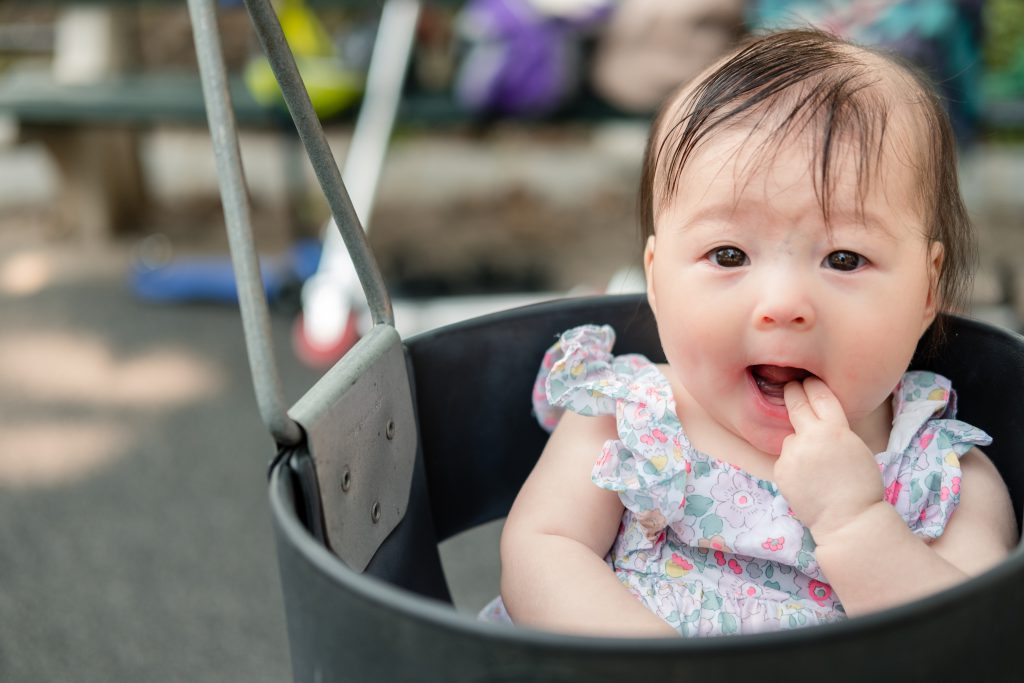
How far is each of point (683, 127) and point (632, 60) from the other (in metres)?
1.32

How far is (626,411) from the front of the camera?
73 centimetres

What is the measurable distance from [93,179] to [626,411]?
2.29 m

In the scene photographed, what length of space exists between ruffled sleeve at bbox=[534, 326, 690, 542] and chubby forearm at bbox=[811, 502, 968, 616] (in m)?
0.13

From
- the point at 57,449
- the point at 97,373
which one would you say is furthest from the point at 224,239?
the point at 57,449

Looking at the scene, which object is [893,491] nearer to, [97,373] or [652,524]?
[652,524]

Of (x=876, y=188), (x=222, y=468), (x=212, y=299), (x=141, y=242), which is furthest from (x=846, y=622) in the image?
(x=141, y=242)

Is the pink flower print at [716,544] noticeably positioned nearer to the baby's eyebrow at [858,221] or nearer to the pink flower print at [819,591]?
the pink flower print at [819,591]

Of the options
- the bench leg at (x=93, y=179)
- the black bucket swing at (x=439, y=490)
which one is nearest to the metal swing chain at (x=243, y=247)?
the black bucket swing at (x=439, y=490)

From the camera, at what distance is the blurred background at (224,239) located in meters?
1.40

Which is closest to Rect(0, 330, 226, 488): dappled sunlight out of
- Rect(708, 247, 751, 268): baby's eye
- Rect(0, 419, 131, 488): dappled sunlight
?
Rect(0, 419, 131, 488): dappled sunlight

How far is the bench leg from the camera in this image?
8.72 feet

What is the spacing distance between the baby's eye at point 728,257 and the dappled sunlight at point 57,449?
4.19 ft

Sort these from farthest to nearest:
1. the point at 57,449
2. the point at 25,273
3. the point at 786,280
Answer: the point at 25,273
the point at 57,449
the point at 786,280

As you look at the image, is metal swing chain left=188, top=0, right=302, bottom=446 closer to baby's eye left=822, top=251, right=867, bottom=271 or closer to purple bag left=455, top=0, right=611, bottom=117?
baby's eye left=822, top=251, right=867, bottom=271
